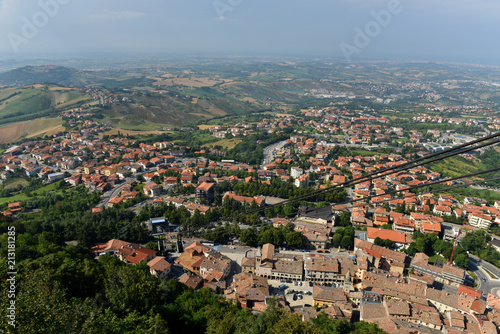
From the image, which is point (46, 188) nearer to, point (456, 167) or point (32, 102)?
point (32, 102)

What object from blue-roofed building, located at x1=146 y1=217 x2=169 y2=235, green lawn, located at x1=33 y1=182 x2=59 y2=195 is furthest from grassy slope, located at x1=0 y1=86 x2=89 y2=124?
blue-roofed building, located at x1=146 y1=217 x2=169 y2=235

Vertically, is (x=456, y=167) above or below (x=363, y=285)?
below

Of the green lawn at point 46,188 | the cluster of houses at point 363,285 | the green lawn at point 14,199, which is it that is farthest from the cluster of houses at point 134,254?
the green lawn at point 46,188

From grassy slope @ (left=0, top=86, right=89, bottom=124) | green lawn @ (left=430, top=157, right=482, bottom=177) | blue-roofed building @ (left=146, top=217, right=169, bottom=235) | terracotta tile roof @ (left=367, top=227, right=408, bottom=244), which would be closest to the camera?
terracotta tile roof @ (left=367, top=227, right=408, bottom=244)

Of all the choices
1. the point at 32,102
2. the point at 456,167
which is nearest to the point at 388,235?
the point at 456,167

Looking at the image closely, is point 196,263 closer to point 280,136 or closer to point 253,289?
point 253,289

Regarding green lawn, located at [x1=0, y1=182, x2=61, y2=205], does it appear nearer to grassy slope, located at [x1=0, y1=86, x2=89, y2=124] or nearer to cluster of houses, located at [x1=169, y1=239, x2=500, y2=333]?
cluster of houses, located at [x1=169, y1=239, x2=500, y2=333]

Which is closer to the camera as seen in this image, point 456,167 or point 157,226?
point 157,226

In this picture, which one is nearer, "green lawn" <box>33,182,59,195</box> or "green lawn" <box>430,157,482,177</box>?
"green lawn" <box>33,182,59,195</box>

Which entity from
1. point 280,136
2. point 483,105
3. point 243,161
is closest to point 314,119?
point 280,136

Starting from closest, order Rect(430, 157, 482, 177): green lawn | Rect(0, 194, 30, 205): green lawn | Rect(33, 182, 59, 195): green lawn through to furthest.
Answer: Rect(0, 194, 30, 205): green lawn → Rect(33, 182, 59, 195): green lawn → Rect(430, 157, 482, 177): green lawn
